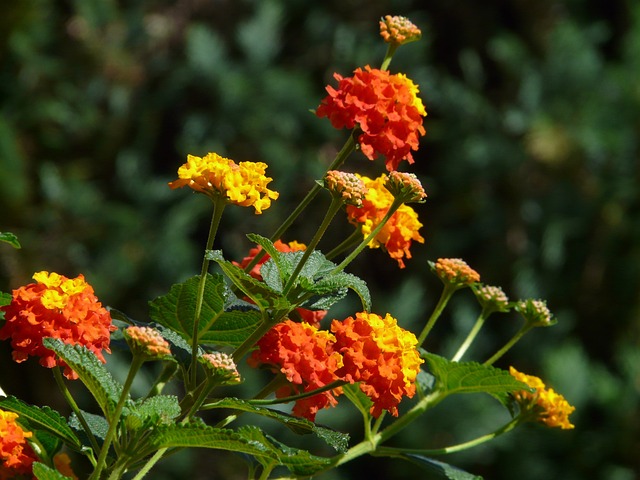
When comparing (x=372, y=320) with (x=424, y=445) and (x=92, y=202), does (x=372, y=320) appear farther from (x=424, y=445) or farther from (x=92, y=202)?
(x=92, y=202)

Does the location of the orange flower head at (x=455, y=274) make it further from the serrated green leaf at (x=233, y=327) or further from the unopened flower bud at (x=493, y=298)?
the serrated green leaf at (x=233, y=327)

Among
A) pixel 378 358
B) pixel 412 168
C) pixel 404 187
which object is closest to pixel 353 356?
pixel 378 358

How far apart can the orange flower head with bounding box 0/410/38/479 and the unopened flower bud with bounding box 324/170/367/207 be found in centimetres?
23

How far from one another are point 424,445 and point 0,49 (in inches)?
63.6

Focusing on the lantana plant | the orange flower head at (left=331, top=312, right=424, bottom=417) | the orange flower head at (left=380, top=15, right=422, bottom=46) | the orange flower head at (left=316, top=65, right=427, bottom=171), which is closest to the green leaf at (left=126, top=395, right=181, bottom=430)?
the lantana plant

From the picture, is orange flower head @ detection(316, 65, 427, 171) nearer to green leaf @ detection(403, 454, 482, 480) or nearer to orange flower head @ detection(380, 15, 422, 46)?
orange flower head @ detection(380, 15, 422, 46)

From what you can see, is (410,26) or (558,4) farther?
(558,4)

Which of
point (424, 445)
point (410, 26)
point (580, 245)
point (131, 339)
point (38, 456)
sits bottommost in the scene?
point (424, 445)

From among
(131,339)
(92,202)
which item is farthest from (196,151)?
(131,339)

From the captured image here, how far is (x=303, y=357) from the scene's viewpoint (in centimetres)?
64

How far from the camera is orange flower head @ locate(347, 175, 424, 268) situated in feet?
2.41

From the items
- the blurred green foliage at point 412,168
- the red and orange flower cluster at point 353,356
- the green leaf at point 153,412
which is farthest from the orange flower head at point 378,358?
the blurred green foliage at point 412,168

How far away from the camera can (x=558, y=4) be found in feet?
11.1

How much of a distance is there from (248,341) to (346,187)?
0.37 feet
